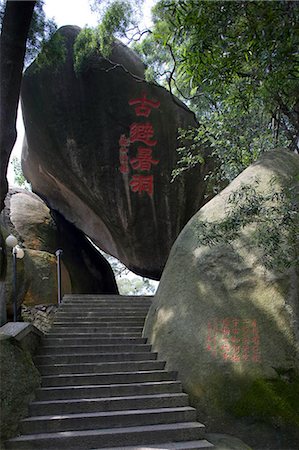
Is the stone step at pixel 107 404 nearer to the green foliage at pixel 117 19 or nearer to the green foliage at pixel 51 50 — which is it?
the green foliage at pixel 51 50

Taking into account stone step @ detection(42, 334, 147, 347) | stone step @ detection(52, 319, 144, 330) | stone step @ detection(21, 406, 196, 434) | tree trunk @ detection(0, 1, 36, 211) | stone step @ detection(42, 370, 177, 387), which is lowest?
stone step @ detection(21, 406, 196, 434)

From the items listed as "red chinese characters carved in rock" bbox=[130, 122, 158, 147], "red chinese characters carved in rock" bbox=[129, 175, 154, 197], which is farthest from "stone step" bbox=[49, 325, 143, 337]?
"red chinese characters carved in rock" bbox=[130, 122, 158, 147]

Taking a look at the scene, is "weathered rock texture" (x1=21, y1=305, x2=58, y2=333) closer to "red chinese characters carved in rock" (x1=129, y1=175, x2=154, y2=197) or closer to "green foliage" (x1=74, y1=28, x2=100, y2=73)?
"red chinese characters carved in rock" (x1=129, y1=175, x2=154, y2=197)

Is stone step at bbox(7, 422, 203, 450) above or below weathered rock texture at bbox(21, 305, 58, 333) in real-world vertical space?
below

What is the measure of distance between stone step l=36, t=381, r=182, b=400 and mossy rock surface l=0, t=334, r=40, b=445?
200 millimetres

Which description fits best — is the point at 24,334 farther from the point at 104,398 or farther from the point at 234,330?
the point at 234,330

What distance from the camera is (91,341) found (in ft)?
21.5

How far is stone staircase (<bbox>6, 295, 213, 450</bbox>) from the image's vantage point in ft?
14.0

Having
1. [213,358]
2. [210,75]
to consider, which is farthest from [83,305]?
[210,75]

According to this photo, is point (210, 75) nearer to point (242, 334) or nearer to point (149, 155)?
point (242, 334)

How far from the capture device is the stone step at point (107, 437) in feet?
13.4

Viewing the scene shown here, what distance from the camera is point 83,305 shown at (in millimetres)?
8492

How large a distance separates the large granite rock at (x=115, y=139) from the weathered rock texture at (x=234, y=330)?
218 inches

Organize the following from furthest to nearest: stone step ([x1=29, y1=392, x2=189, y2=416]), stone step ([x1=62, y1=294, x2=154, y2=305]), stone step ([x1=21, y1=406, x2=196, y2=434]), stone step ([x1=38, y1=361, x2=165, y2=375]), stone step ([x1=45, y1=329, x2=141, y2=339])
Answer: stone step ([x1=62, y1=294, x2=154, y2=305]), stone step ([x1=45, y1=329, x2=141, y2=339]), stone step ([x1=38, y1=361, x2=165, y2=375]), stone step ([x1=29, y1=392, x2=189, y2=416]), stone step ([x1=21, y1=406, x2=196, y2=434])
